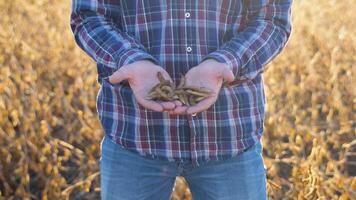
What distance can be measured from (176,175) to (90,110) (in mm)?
1475

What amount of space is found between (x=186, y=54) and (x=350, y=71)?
1.77 metres

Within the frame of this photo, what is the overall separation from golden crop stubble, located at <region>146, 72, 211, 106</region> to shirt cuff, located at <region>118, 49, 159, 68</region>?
48 millimetres

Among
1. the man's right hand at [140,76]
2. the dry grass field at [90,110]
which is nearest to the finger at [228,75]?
the man's right hand at [140,76]

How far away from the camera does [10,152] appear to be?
255cm

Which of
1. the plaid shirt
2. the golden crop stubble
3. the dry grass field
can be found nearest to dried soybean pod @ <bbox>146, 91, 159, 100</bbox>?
the golden crop stubble

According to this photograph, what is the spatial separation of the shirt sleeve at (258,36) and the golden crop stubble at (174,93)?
87 mm

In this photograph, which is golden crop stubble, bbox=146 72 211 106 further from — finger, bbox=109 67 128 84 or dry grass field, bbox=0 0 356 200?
dry grass field, bbox=0 0 356 200

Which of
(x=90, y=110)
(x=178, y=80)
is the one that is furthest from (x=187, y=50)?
(x=90, y=110)

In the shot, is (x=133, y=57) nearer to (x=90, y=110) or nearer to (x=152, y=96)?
(x=152, y=96)

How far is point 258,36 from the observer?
1249 millimetres

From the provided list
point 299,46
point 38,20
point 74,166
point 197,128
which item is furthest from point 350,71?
point 197,128

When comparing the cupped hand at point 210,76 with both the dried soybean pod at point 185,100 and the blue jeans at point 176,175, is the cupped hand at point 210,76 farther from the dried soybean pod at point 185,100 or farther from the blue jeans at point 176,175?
the blue jeans at point 176,175

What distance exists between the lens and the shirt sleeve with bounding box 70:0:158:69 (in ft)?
4.00

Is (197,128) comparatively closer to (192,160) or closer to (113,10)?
(192,160)
